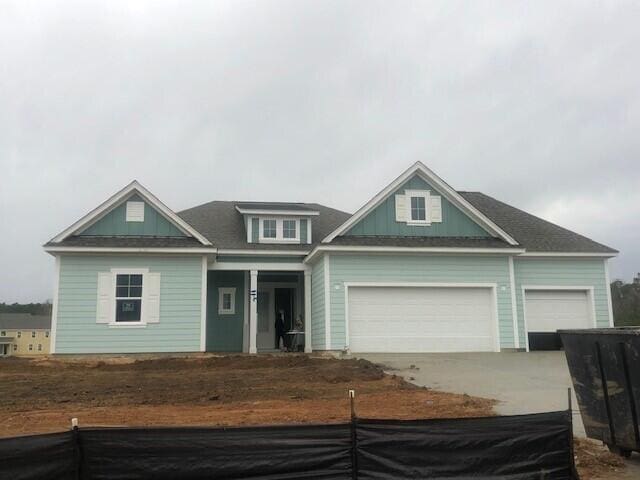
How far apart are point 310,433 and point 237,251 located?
50.5 feet

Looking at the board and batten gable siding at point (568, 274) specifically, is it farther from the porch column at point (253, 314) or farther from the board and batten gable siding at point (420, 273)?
the porch column at point (253, 314)

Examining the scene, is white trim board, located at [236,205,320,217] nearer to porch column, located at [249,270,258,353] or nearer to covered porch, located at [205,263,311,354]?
covered porch, located at [205,263,311,354]

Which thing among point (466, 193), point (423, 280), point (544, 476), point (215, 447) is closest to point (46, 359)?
point (423, 280)

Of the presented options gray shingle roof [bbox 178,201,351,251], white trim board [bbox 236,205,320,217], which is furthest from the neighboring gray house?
white trim board [bbox 236,205,320,217]

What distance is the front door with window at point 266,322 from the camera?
2269 centimetres

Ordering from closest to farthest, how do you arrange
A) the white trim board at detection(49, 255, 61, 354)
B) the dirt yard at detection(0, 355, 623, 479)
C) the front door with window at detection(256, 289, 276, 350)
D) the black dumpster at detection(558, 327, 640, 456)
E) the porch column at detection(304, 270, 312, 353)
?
the black dumpster at detection(558, 327, 640, 456), the dirt yard at detection(0, 355, 623, 479), the white trim board at detection(49, 255, 61, 354), the porch column at detection(304, 270, 312, 353), the front door with window at detection(256, 289, 276, 350)

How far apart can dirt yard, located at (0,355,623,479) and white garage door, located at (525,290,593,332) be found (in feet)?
25.5

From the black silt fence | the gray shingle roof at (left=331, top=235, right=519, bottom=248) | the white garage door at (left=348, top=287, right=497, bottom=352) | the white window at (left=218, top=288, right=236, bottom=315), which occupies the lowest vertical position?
the black silt fence

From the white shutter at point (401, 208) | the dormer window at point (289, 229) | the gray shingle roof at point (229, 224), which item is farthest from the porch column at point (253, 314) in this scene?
the white shutter at point (401, 208)

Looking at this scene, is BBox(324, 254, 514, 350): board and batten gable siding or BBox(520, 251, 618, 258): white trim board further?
BBox(520, 251, 618, 258): white trim board

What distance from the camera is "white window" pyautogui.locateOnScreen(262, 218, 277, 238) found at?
859 inches

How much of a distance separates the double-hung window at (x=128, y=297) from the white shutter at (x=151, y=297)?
0.20 metres

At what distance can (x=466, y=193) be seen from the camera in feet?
84.3

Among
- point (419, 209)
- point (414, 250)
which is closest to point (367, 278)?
point (414, 250)
